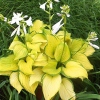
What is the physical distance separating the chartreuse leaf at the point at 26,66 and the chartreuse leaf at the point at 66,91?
0.69 ft

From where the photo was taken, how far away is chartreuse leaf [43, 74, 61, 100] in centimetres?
178

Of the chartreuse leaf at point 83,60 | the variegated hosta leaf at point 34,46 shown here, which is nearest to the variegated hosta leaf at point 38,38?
the variegated hosta leaf at point 34,46

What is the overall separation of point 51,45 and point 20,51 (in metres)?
0.19

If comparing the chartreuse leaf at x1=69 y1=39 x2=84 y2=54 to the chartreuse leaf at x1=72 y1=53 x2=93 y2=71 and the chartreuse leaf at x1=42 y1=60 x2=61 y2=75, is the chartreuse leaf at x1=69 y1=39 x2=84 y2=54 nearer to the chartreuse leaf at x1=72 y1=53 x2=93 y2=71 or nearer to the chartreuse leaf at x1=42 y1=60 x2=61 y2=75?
the chartreuse leaf at x1=72 y1=53 x2=93 y2=71

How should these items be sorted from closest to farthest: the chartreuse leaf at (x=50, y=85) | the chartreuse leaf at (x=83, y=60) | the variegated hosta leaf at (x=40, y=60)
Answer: the chartreuse leaf at (x=50, y=85), the variegated hosta leaf at (x=40, y=60), the chartreuse leaf at (x=83, y=60)

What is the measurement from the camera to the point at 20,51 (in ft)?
6.27

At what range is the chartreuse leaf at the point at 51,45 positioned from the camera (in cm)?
189

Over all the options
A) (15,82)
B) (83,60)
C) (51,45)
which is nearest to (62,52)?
(51,45)

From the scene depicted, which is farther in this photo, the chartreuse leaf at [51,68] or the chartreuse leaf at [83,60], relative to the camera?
the chartreuse leaf at [83,60]

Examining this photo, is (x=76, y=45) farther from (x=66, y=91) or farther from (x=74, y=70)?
(x=66, y=91)

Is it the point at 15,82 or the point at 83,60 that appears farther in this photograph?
the point at 83,60

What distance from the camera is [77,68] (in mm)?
1865

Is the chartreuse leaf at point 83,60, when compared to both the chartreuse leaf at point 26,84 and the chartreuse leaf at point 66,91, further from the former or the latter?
the chartreuse leaf at point 26,84

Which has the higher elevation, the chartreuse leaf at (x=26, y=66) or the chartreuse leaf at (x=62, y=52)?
the chartreuse leaf at (x=62, y=52)
